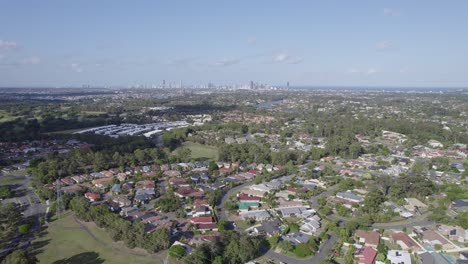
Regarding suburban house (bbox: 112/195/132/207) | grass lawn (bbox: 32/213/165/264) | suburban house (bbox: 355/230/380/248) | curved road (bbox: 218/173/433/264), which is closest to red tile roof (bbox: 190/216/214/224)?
curved road (bbox: 218/173/433/264)

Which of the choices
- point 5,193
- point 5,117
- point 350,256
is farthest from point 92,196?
point 5,117

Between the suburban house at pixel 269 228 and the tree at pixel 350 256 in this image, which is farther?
the suburban house at pixel 269 228

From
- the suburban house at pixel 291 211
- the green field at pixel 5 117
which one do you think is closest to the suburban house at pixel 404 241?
the suburban house at pixel 291 211

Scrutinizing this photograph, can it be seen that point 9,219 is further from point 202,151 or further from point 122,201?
point 202,151

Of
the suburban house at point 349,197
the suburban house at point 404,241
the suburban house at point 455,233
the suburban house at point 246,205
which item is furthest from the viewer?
the suburban house at point 349,197

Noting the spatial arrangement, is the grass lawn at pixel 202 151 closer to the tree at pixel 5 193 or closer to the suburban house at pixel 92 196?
the suburban house at pixel 92 196

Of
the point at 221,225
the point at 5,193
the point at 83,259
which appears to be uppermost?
the point at 5,193

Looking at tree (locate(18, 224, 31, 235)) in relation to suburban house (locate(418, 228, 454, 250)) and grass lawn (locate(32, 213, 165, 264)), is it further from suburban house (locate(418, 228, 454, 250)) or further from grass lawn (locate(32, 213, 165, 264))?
suburban house (locate(418, 228, 454, 250))

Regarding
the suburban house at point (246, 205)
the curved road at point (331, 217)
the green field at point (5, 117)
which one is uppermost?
the green field at point (5, 117)
